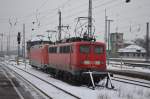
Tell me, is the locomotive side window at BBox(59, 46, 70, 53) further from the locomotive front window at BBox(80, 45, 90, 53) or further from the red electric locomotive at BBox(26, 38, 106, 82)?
the locomotive front window at BBox(80, 45, 90, 53)

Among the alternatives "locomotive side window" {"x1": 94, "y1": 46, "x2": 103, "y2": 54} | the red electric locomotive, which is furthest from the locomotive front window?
"locomotive side window" {"x1": 94, "y1": 46, "x2": 103, "y2": 54}

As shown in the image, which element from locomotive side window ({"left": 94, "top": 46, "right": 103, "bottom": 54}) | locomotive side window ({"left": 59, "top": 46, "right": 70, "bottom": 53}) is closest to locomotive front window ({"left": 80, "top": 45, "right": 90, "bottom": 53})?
locomotive side window ({"left": 94, "top": 46, "right": 103, "bottom": 54})

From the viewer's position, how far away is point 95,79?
22344 mm

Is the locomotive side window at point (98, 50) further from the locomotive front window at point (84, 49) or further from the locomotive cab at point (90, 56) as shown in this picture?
the locomotive front window at point (84, 49)

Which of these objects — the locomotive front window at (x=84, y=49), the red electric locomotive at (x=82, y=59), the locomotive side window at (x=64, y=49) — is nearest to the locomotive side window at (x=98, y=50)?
the red electric locomotive at (x=82, y=59)

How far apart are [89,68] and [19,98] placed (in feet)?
24.5

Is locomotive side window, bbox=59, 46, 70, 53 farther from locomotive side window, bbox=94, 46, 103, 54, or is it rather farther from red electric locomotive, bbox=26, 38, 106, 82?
locomotive side window, bbox=94, 46, 103, 54

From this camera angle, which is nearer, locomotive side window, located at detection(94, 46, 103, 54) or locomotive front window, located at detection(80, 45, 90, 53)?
locomotive front window, located at detection(80, 45, 90, 53)

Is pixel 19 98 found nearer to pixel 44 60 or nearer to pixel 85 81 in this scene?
pixel 85 81

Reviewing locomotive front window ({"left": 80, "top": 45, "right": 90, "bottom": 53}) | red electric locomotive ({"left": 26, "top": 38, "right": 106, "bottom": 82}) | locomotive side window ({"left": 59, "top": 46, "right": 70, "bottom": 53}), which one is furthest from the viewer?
locomotive side window ({"left": 59, "top": 46, "right": 70, "bottom": 53})

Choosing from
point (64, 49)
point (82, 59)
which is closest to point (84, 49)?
point (82, 59)

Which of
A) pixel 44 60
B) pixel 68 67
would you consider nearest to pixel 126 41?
pixel 44 60

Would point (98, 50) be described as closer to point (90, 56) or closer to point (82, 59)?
point (90, 56)

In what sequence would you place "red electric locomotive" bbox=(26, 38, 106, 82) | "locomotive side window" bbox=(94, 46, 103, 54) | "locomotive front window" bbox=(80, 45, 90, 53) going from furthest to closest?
1. "locomotive side window" bbox=(94, 46, 103, 54)
2. "locomotive front window" bbox=(80, 45, 90, 53)
3. "red electric locomotive" bbox=(26, 38, 106, 82)
